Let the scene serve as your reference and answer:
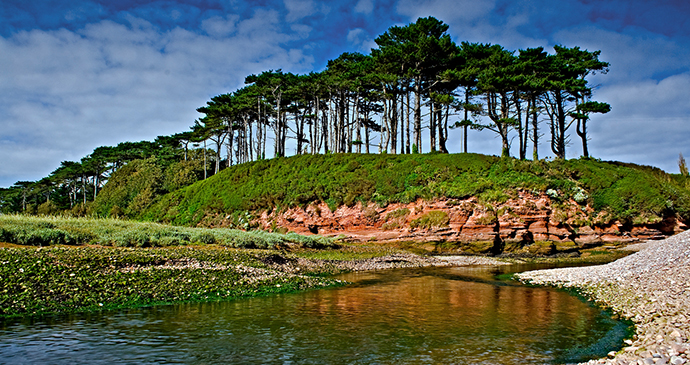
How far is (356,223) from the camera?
34250 millimetres

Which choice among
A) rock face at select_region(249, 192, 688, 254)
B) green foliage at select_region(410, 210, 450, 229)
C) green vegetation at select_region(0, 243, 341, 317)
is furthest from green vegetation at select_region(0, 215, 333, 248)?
green foliage at select_region(410, 210, 450, 229)

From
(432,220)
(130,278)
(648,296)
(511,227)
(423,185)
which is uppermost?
(423,185)

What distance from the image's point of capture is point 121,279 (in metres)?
12.4

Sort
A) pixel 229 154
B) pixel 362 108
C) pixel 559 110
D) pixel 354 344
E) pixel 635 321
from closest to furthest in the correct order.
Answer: pixel 354 344 < pixel 635 321 < pixel 559 110 < pixel 362 108 < pixel 229 154

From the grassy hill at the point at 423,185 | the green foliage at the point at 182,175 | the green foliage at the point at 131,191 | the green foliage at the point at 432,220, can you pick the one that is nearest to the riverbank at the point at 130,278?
the green foliage at the point at 432,220

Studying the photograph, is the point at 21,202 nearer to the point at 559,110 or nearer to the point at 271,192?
the point at 271,192

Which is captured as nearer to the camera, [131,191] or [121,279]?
[121,279]

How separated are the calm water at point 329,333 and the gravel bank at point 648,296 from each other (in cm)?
74

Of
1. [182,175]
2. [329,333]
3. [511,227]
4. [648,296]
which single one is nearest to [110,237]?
[329,333]

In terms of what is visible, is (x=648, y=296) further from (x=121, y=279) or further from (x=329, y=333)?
(x=121, y=279)

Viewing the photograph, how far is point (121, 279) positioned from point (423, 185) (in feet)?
89.2

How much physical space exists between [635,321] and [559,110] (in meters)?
41.7

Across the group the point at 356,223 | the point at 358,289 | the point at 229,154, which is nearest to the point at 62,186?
the point at 229,154

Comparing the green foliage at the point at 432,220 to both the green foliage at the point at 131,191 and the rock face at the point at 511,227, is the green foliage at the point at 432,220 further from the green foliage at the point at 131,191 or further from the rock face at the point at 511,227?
the green foliage at the point at 131,191
